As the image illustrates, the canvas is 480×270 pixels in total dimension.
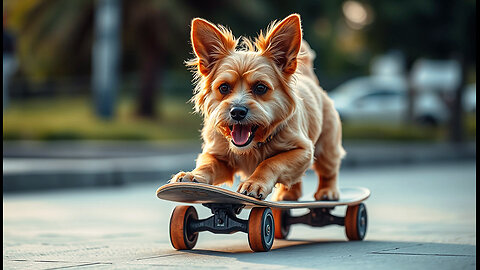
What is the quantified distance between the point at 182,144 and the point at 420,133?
1113 cm

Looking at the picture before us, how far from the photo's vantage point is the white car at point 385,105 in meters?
39.1

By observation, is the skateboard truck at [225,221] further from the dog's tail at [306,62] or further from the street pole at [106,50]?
the street pole at [106,50]

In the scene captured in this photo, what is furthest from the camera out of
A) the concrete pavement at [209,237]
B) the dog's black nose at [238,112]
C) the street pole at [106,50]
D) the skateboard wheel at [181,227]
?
the street pole at [106,50]

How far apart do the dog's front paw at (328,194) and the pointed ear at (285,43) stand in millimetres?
1530

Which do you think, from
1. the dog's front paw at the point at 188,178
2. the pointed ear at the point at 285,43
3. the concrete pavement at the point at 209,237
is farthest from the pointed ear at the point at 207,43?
the concrete pavement at the point at 209,237

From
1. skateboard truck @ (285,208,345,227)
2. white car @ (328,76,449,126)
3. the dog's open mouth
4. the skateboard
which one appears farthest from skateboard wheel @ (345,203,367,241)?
white car @ (328,76,449,126)

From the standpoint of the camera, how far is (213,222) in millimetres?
6953

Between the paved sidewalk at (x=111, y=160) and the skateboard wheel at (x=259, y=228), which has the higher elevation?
the paved sidewalk at (x=111, y=160)

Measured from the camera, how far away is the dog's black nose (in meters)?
6.55

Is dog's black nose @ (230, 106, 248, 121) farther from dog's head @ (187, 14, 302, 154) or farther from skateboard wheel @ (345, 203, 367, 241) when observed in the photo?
skateboard wheel @ (345, 203, 367, 241)

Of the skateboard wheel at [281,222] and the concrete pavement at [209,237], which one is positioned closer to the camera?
the concrete pavement at [209,237]

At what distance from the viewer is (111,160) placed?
65.2 feet

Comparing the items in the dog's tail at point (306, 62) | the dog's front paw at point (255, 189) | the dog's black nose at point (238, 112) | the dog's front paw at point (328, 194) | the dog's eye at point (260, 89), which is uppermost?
the dog's tail at point (306, 62)

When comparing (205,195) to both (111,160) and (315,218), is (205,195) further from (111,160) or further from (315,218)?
(111,160)
